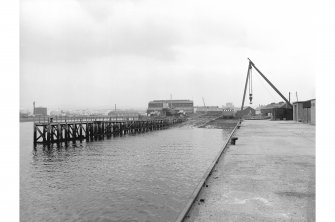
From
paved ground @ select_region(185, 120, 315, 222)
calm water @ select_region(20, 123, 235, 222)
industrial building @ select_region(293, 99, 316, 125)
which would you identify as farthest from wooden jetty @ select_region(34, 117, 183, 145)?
industrial building @ select_region(293, 99, 316, 125)

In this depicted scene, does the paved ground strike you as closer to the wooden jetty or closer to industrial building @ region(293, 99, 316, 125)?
the wooden jetty

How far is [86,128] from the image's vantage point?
119 ft

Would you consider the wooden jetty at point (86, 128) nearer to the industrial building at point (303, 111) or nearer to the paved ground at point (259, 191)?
the paved ground at point (259, 191)

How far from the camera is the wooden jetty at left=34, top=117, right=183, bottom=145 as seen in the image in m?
31.5

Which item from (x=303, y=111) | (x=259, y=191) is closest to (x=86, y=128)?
(x=259, y=191)

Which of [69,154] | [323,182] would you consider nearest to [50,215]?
[323,182]

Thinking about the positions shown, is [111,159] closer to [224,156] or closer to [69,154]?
[69,154]

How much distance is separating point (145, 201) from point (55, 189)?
4.92m

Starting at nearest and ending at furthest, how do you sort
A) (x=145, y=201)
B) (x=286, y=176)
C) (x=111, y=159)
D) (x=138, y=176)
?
(x=286, y=176) < (x=145, y=201) < (x=138, y=176) < (x=111, y=159)

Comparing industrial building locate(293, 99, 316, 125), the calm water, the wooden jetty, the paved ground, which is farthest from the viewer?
industrial building locate(293, 99, 316, 125)

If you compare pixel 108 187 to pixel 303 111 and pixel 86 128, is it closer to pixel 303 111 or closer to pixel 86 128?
pixel 86 128

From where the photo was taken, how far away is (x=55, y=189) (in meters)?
13.1

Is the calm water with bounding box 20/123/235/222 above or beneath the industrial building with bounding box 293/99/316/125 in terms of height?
beneath

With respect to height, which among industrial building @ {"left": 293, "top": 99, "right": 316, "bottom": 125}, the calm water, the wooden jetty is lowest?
the calm water
